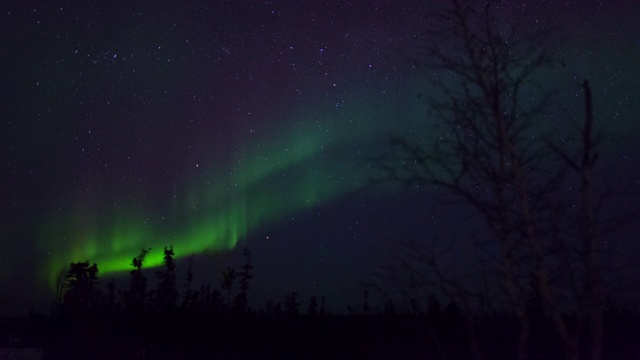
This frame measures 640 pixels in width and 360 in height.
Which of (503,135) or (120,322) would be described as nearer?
(503,135)

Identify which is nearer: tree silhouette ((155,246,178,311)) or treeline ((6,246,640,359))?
treeline ((6,246,640,359))

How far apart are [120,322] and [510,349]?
1972 cm

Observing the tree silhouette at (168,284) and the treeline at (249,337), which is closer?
the treeline at (249,337)

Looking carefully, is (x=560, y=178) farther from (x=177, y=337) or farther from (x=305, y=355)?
(x=177, y=337)

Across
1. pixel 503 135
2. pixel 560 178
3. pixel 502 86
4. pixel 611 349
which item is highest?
pixel 502 86

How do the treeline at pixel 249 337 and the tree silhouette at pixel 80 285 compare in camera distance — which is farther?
the tree silhouette at pixel 80 285

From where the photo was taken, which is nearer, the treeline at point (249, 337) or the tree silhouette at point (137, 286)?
the treeline at point (249, 337)

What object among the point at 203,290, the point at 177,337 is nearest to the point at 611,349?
the point at 177,337

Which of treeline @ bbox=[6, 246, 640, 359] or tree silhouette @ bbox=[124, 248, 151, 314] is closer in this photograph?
treeline @ bbox=[6, 246, 640, 359]

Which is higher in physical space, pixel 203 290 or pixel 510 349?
pixel 203 290

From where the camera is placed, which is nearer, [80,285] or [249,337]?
[249,337]

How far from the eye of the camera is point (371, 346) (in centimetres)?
2558

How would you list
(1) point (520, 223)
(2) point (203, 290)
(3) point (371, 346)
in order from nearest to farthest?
1. (1) point (520, 223)
2. (3) point (371, 346)
3. (2) point (203, 290)

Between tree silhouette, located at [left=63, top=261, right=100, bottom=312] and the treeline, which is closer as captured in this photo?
the treeline
